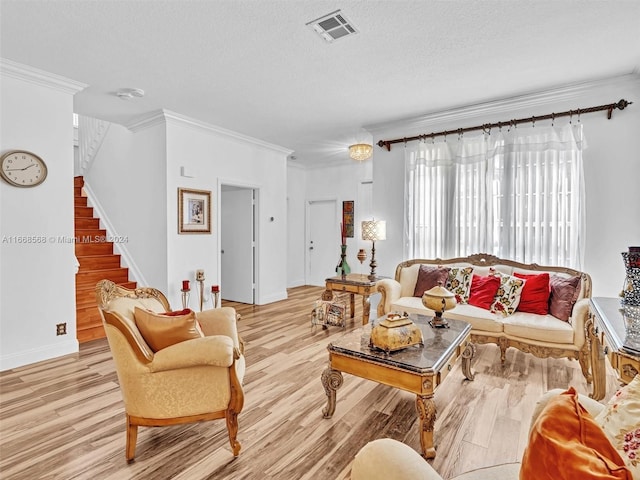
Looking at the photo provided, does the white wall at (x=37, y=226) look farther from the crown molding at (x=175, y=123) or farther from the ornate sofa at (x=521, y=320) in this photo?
the ornate sofa at (x=521, y=320)

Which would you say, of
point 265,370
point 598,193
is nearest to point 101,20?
point 265,370

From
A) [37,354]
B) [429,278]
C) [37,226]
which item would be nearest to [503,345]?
[429,278]

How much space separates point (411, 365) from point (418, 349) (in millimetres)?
273

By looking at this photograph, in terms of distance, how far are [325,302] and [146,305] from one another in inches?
96.5

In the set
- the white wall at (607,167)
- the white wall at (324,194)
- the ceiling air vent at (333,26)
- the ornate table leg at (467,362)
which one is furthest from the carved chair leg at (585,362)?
the white wall at (324,194)

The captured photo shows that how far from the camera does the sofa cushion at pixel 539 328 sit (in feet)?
9.31

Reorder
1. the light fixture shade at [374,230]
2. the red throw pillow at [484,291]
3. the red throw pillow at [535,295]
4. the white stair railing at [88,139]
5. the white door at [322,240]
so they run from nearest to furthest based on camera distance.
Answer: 1. the red throw pillow at [535,295]
2. the red throw pillow at [484,291]
3. the light fixture shade at [374,230]
4. the white stair railing at [88,139]
5. the white door at [322,240]

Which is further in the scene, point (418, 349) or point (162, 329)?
point (418, 349)

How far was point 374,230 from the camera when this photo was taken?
175 inches

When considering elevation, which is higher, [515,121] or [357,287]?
[515,121]

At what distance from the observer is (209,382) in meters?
1.84

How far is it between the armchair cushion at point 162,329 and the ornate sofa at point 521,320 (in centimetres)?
241

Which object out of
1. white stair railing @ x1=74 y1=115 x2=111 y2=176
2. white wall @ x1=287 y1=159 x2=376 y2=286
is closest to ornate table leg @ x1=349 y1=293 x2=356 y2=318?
white wall @ x1=287 y1=159 x2=376 y2=286

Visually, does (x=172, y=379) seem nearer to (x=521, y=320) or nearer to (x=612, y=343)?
(x=612, y=343)
